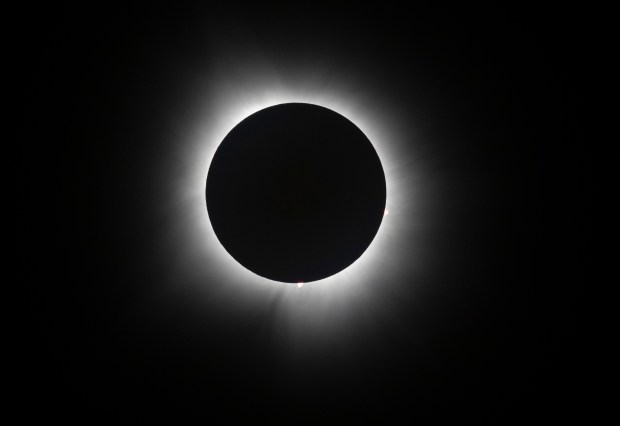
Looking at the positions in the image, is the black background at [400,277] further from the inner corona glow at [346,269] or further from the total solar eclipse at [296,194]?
the total solar eclipse at [296,194]

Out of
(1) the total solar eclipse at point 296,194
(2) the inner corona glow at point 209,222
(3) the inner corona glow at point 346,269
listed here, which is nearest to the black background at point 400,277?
(2) the inner corona glow at point 209,222

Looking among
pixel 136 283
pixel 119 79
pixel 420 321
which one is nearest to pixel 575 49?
pixel 420 321

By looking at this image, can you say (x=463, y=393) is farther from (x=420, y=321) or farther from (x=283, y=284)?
(x=283, y=284)

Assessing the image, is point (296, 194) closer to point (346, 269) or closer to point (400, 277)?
point (346, 269)

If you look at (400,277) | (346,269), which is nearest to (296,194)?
(346,269)

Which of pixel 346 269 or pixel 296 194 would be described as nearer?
pixel 296 194
